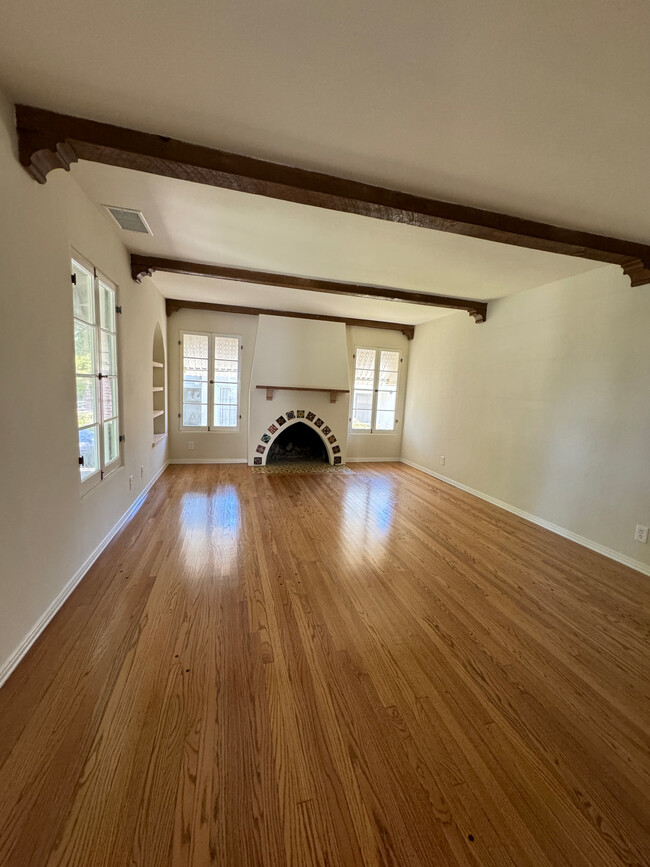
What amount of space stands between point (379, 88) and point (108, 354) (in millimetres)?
2420

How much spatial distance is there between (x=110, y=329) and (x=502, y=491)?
14.1 feet

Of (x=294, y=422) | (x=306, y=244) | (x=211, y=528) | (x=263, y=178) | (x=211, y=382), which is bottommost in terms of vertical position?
(x=211, y=528)

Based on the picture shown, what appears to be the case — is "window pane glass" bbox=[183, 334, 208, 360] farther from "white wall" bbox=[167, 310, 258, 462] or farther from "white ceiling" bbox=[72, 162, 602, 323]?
"white ceiling" bbox=[72, 162, 602, 323]

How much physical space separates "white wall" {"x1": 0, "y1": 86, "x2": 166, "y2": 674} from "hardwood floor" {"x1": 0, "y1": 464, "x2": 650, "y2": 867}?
29 cm

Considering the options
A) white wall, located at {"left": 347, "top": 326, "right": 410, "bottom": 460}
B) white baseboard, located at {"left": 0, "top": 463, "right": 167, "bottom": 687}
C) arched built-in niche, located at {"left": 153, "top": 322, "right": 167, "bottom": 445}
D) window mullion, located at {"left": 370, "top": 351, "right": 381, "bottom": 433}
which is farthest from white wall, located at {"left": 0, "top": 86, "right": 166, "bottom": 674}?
window mullion, located at {"left": 370, "top": 351, "right": 381, "bottom": 433}

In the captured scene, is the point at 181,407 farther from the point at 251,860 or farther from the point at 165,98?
the point at 251,860

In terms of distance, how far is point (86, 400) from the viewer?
2.21 meters

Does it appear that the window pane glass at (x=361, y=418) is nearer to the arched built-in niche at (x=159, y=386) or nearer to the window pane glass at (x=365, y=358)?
the window pane glass at (x=365, y=358)

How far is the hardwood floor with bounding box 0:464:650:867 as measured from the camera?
3.13 ft

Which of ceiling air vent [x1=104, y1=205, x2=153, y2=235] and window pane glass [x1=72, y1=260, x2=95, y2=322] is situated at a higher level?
ceiling air vent [x1=104, y1=205, x2=153, y2=235]

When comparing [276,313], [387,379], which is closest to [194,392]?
[276,313]

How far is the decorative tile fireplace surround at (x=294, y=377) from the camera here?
5.10 m

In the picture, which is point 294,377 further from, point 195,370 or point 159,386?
point 159,386

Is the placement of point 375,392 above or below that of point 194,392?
above
